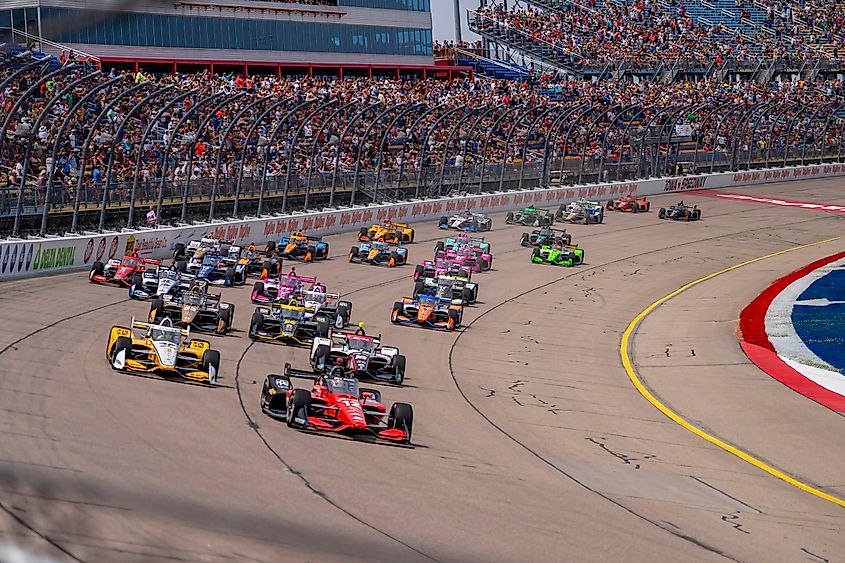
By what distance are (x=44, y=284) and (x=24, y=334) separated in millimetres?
7834

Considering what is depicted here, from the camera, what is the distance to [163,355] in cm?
2025

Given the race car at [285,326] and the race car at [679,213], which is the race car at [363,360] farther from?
the race car at [679,213]

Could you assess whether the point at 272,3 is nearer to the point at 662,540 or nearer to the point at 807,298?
the point at 807,298

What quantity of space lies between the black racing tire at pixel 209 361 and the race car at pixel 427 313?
9.03 meters

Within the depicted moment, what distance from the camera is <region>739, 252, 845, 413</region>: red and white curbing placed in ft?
75.2

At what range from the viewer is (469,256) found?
39.1 m

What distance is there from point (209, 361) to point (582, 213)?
116ft

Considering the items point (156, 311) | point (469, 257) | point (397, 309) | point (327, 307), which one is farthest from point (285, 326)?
point (469, 257)

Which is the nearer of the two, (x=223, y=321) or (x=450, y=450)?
(x=450, y=450)

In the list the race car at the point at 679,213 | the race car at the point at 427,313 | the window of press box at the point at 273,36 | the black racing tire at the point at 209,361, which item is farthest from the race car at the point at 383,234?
the black racing tire at the point at 209,361

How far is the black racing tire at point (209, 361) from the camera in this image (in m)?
20.2

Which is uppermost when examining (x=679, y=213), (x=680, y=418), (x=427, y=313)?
(x=679, y=213)

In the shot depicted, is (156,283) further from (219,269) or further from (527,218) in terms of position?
(527,218)

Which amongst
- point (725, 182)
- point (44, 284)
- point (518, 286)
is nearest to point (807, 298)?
point (518, 286)
